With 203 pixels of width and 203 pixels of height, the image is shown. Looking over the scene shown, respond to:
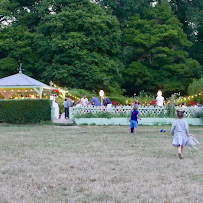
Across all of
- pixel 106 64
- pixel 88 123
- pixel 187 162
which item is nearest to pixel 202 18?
pixel 106 64

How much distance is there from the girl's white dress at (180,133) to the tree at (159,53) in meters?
32.6

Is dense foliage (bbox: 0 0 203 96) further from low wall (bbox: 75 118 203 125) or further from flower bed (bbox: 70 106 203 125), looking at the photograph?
low wall (bbox: 75 118 203 125)

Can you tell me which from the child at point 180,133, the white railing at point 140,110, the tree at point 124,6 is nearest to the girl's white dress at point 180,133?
the child at point 180,133

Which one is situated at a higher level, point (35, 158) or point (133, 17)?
point (133, 17)

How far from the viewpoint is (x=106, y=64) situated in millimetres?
37312

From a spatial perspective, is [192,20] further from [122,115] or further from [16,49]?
[122,115]

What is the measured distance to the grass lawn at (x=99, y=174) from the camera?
534 cm

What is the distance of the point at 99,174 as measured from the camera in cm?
678

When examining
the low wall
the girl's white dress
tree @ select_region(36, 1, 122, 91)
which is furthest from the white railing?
tree @ select_region(36, 1, 122, 91)

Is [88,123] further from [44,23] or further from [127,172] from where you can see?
[44,23]

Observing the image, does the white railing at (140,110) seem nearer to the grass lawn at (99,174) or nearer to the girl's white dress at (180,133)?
the grass lawn at (99,174)

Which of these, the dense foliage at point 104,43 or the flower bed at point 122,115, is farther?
the dense foliage at point 104,43

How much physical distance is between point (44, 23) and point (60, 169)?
3308 cm

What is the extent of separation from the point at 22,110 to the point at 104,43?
1981 cm
